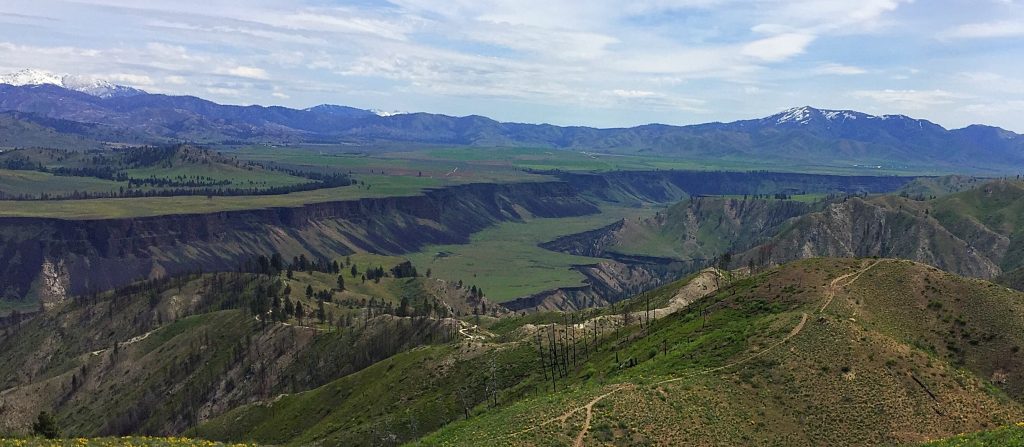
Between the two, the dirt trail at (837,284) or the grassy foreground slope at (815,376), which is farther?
the dirt trail at (837,284)

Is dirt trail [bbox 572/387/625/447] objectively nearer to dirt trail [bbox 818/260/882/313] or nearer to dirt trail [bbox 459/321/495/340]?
dirt trail [bbox 818/260/882/313]

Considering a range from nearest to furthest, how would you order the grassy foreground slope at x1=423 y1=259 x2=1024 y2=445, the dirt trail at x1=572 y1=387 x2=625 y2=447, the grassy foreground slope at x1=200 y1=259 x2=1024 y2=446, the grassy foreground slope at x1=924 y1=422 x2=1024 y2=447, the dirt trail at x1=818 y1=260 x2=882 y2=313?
the grassy foreground slope at x1=924 y1=422 x2=1024 y2=447 → the dirt trail at x1=572 y1=387 x2=625 y2=447 → the grassy foreground slope at x1=423 y1=259 x2=1024 y2=445 → the grassy foreground slope at x1=200 y1=259 x2=1024 y2=446 → the dirt trail at x1=818 y1=260 x2=882 y2=313

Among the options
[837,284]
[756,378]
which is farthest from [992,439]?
[837,284]

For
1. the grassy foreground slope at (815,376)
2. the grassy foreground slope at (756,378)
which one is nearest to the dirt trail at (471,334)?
the grassy foreground slope at (756,378)

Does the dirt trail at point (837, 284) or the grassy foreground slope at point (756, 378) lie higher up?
the dirt trail at point (837, 284)

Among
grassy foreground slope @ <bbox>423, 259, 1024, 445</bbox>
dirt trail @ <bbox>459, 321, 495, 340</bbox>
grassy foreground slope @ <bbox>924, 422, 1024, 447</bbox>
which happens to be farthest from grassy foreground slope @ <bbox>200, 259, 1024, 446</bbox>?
dirt trail @ <bbox>459, 321, 495, 340</bbox>

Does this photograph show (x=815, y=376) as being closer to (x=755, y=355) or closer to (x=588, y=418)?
(x=755, y=355)

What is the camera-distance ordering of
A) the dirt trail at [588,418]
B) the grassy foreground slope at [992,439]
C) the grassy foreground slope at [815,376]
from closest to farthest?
the grassy foreground slope at [992,439] < the dirt trail at [588,418] < the grassy foreground slope at [815,376]

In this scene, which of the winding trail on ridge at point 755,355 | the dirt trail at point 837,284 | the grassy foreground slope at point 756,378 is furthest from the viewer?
the dirt trail at point 837,284

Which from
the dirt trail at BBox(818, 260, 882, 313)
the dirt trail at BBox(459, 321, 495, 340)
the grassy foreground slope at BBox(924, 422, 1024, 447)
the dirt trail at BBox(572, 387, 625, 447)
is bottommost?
the dirt trail at BBox(459, 321, 495, 340)

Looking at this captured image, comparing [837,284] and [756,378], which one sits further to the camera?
[837,284]

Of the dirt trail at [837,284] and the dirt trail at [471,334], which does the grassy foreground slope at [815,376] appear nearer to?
the dirt trail at [837,284]

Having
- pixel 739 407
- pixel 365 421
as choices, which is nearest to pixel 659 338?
pixel 739 407
